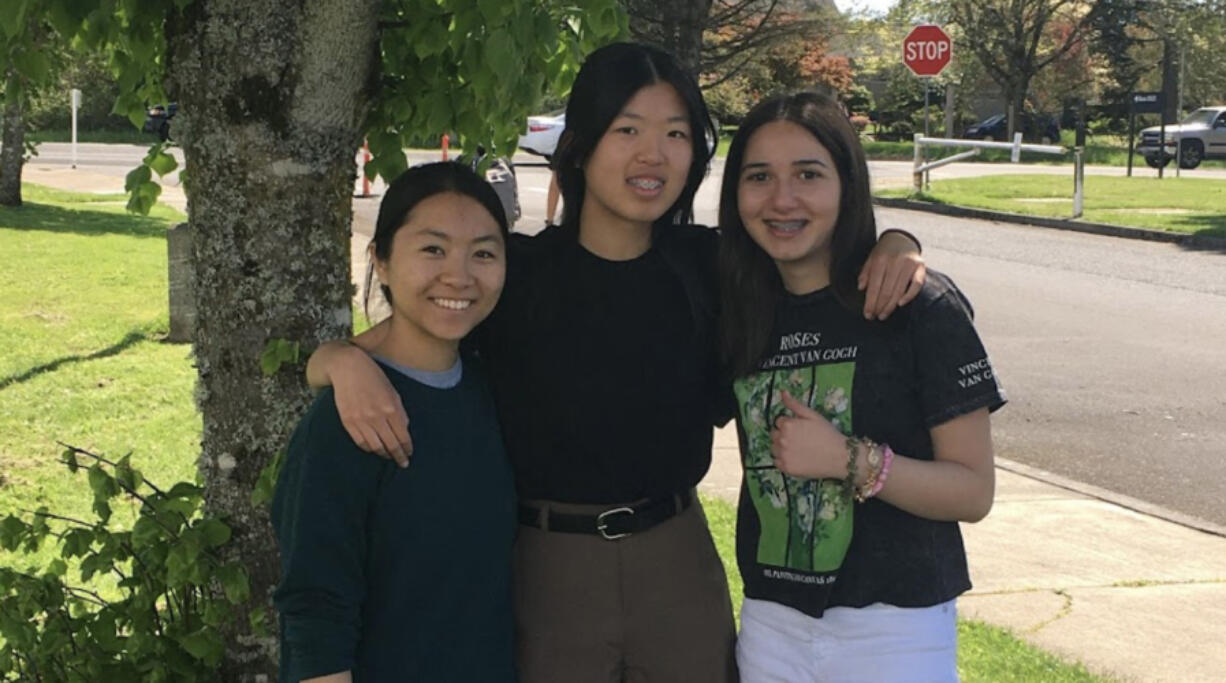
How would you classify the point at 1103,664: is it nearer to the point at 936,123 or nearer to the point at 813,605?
the point at 813,605

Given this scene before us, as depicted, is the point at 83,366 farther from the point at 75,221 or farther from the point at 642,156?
the point at 75,221

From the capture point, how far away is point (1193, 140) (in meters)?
34.4

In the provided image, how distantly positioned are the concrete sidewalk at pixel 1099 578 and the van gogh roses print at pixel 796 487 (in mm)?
2576

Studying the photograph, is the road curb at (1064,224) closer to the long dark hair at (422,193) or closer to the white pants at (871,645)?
the white pants at (871,645)

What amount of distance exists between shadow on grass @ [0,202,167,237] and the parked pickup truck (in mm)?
24313

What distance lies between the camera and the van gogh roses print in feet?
7.76

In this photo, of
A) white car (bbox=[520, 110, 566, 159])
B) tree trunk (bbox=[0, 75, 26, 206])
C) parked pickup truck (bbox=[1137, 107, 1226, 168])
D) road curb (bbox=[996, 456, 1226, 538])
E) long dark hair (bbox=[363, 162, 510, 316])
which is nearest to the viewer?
long dark hair (bbox=[363, 162, 510, 316])

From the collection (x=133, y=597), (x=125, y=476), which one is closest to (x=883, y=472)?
(x=125, y=476)

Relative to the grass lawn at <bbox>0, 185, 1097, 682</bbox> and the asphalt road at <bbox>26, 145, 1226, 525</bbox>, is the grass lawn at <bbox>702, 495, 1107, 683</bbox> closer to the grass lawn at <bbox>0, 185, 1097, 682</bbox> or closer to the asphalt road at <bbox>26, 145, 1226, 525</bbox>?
the grass lawn at <bbox>0, 185, 1097, 682</bbox>

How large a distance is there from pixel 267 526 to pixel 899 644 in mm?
1631

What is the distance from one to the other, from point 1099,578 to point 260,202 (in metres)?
3.75

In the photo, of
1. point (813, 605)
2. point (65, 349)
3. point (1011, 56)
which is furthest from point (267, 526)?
point (1011, 56)

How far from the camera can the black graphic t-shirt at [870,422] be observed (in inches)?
90.8

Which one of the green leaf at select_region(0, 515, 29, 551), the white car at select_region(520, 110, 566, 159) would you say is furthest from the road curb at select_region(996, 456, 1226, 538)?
the white car at select_region(520, 110, 566, 159)
